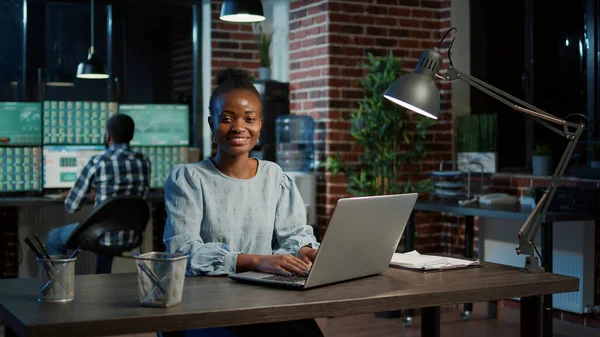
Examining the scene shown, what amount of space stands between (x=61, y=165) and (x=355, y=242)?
4277mm

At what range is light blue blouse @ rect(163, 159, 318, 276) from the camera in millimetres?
2309

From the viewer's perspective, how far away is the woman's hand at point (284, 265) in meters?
2.17

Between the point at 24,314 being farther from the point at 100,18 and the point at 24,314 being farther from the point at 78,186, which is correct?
the point at 100,18

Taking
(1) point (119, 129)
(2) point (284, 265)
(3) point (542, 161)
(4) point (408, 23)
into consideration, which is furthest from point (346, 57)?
(2) point (284, 265)

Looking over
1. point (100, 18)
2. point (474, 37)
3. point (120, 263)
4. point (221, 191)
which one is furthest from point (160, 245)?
point (221, 191)

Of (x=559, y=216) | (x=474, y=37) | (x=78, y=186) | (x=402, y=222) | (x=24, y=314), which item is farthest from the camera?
(x=474, y=37)

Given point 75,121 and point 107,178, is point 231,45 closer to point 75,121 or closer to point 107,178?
point 75,121

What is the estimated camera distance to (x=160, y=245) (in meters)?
6.33

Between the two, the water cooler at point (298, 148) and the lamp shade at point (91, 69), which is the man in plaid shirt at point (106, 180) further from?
the water cooler at point (298, 148)

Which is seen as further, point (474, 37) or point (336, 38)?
point (474, 37)

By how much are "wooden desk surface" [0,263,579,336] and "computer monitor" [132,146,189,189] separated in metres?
4.00

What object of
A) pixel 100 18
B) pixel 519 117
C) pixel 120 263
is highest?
pixel 100 18

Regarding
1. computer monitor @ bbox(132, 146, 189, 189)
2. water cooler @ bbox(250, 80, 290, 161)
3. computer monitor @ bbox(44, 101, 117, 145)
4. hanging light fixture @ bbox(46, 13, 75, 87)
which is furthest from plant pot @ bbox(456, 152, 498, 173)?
hanging light fixture @ bbox(46, 13, 75, 87)

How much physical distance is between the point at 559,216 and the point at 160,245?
3.13 meters
